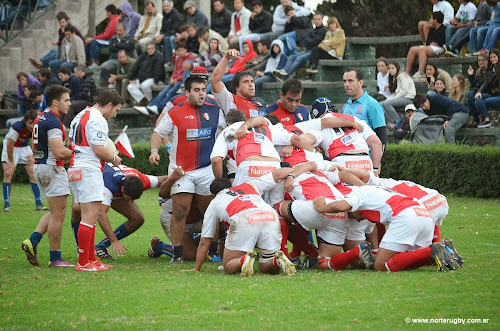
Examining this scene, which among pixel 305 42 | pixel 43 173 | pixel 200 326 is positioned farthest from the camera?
pixel 305 42

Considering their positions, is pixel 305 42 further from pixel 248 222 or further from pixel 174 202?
pixel 248 222

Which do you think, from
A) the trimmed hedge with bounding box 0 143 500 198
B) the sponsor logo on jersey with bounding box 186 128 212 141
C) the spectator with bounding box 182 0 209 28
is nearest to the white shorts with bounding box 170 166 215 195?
the sponsor logo on jersey with bounding box 186 128 212 141

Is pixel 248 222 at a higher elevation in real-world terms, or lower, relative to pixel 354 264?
higher

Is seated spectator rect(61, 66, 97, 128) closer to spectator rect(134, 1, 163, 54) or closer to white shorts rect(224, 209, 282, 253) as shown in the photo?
spectator rect(134, 1, 163, 54)

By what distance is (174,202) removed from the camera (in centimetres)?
1085

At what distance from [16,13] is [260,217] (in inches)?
833

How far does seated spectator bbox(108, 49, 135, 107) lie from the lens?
25.3m

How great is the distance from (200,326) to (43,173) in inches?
179

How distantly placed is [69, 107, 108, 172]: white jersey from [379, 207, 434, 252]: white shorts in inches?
144

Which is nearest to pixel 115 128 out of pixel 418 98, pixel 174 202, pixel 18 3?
pixel 18 3

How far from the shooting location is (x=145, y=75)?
80.5 ft

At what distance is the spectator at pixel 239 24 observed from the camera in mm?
23516

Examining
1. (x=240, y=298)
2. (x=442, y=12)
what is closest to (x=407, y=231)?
(x=240, y=298)

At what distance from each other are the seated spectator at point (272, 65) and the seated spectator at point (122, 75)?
16.7 ft
